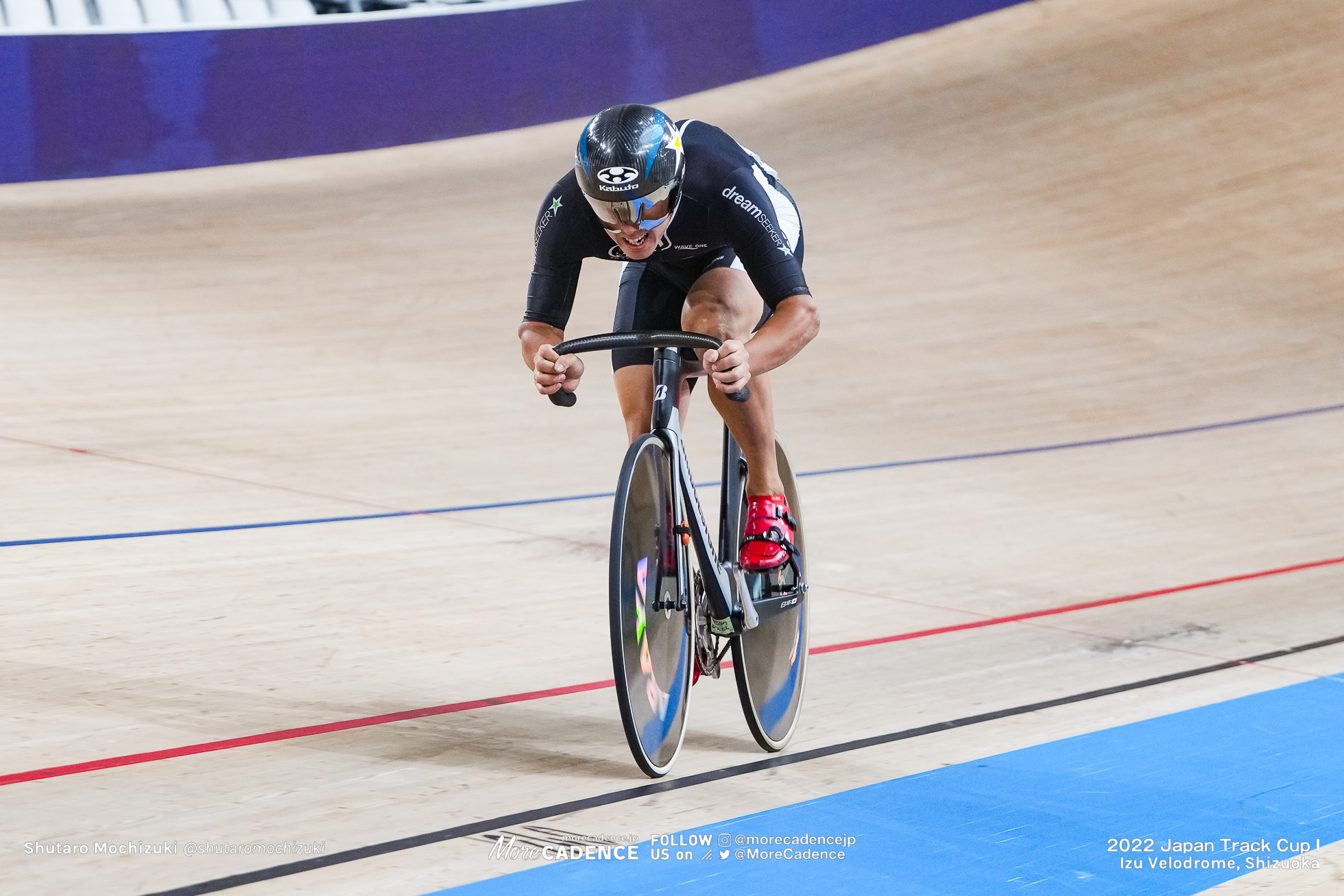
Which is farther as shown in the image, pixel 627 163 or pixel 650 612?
pixel 650 612

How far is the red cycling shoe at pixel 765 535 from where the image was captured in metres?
2.30

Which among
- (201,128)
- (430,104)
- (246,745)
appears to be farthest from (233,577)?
(430,104)

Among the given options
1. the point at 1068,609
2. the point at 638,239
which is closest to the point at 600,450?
the point at 1068,609

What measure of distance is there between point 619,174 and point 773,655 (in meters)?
0.89

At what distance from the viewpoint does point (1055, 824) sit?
1.96m

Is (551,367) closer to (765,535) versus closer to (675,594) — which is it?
(675,594)

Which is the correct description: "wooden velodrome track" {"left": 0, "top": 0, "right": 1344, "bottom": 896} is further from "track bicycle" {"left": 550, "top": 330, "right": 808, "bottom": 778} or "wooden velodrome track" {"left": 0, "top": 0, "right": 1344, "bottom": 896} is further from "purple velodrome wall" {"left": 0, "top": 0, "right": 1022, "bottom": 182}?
"purple velodrome wall" {"left": 0, "top": 0, "right": 1022, "bottom": 182}

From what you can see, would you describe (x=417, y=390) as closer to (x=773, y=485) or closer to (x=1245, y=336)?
(x=773, y=485)

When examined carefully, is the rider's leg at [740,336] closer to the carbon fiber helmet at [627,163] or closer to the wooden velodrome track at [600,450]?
the carbon fiber helmet at [627,163]

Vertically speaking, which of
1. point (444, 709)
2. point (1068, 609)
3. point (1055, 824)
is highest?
point (444, 709)

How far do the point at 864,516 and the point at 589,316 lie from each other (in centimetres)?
292

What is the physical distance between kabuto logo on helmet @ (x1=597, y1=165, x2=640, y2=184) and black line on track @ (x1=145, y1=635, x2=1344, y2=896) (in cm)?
88

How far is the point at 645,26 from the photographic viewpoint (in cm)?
1045

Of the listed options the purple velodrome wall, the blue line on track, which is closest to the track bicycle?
the blue line on track
